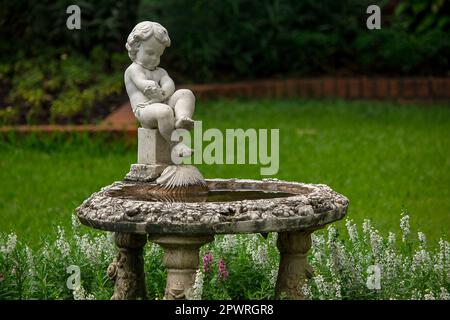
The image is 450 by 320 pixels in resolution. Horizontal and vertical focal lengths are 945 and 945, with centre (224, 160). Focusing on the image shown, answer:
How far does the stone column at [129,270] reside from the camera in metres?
4.32

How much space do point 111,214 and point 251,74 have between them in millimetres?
8229

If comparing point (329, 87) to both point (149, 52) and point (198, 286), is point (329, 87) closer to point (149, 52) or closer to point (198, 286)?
point (149, 52)

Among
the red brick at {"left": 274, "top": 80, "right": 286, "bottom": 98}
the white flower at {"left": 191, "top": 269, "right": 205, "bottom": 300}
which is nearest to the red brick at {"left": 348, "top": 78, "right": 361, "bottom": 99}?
the red brick at {"left": 274, "top": 80, "right": 286, "bottom": 98}

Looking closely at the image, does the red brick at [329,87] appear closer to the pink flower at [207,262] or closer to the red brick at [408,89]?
the red brick at [408,89]

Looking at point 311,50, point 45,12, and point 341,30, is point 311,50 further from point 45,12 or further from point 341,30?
point 45,12

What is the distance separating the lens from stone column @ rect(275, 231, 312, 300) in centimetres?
430

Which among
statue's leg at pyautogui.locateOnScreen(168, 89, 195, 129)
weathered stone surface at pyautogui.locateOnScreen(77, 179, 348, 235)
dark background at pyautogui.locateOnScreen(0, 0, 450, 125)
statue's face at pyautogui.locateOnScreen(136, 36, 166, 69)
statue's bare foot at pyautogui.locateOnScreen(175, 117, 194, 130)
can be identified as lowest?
weathered stone surface at pyautogui.locateOnScreen(77, 179, 348, 235)

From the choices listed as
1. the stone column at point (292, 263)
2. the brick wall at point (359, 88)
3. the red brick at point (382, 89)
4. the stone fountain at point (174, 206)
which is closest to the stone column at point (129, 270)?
the stone fountain at point (174, 206)

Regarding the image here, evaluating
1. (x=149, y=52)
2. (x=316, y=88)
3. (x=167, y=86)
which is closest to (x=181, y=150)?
(x=167, y=86)

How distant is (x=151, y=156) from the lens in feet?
14.7

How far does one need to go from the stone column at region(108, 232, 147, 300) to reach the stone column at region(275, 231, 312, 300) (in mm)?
638

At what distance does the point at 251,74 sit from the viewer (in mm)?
12000

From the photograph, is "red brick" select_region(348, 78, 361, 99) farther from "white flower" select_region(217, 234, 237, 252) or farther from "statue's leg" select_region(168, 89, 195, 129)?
"statue's leg" select_region(168, 89, 195, 129)

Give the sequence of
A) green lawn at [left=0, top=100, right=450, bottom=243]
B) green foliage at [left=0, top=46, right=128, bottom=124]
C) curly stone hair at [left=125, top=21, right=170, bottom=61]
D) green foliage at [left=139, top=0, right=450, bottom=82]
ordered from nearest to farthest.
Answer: curly stone hair at [left=125, top=21, right=170, bottom=61] → green lawn at [left=0, top=100, right=450, bottom=243] → green foliage at [left=0, top=46, right=128, bottom=124] → green foliage at [left=139, top=0, right=450, bottom=82]
